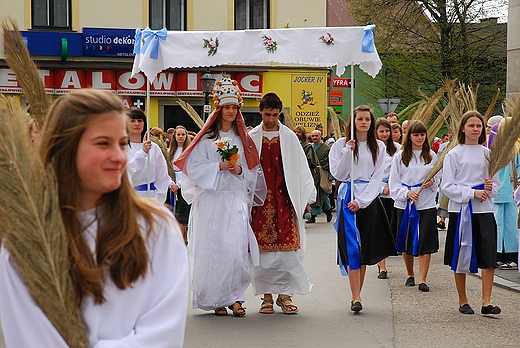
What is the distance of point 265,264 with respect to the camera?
27.4ft

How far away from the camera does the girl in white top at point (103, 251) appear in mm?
2529

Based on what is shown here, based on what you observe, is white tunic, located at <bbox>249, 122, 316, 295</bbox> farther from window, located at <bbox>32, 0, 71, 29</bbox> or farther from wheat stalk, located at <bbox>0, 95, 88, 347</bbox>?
window, located at <bbox>32, 0, 71, 29</bbox>

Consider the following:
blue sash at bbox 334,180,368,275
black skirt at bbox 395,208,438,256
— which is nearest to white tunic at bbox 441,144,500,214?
blue sash at bbox 334,180,368,275

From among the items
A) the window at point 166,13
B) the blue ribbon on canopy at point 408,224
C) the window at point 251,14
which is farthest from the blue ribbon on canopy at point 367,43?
the window at point 251,14

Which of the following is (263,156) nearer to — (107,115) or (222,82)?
(222,82)

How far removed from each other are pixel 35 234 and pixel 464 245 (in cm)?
624

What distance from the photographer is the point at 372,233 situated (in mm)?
8406

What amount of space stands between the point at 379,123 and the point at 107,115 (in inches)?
357

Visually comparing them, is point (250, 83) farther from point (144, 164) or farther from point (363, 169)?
point (363, 169)

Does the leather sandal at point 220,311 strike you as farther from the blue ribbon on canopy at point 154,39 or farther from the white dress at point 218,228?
the blue ribbon on canopy at point 154,39

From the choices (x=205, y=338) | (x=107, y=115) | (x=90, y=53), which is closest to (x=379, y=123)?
(x=205, y=338)

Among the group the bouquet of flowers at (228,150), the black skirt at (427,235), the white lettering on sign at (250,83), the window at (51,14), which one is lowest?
the black skirt at (427,235)

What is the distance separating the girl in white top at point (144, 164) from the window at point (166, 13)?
18.5m

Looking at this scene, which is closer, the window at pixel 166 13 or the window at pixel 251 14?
the window at pixel 166 13
